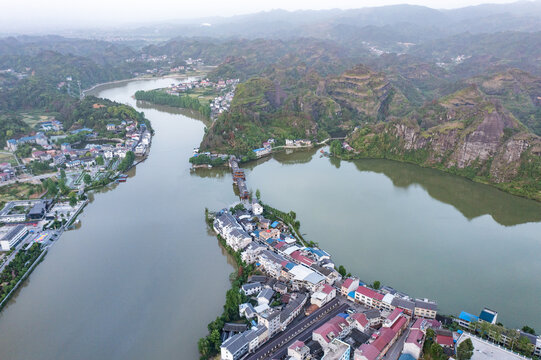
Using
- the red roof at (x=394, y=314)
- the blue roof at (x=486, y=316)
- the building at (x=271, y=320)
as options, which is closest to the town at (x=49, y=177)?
the building at (x=271, y=320)

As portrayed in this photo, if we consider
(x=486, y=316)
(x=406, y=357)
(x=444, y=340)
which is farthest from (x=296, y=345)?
(x=486, y=316)

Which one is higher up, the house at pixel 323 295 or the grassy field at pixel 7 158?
the grassy field at pixel 7 158

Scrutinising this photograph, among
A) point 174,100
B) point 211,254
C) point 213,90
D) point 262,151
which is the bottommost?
point 211,254

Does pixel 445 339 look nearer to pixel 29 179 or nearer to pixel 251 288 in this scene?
pixel 251 288

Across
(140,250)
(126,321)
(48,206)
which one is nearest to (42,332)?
(126,321)

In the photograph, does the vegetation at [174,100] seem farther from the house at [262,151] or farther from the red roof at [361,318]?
the red roof at [361,318]

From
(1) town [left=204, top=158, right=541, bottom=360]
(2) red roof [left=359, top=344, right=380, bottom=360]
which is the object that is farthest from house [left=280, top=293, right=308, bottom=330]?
(2) red roof [left=359, top=344, right=380, bottom=360]

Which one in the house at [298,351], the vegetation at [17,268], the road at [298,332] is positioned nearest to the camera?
the house at [298,351]
